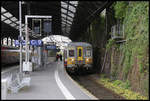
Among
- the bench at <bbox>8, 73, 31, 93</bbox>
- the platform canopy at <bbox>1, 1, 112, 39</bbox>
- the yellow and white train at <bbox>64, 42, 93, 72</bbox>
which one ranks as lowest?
the bench at <bbox>8, 73, 31, 93</bbox>

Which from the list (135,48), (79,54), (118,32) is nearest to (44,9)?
(79,54)

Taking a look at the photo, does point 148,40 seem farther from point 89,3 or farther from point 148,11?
point 89,3

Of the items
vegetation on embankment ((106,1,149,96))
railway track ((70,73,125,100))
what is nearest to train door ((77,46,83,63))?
railway track ((70,73,125,100))

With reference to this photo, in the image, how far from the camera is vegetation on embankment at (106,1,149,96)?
12.2 metres

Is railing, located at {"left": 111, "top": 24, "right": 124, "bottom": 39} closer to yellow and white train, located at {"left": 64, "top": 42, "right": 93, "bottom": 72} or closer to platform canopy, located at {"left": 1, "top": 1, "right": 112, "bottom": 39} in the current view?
platform canopy, located at {"left": 1, "top": 1, "right": 112, "bottom": 39}

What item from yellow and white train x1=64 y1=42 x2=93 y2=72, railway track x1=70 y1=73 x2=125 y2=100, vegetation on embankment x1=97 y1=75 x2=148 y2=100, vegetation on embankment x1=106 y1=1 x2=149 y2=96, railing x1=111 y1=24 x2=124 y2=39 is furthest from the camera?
yellow and white train x1=64 y1=42 x2=93 y2=72

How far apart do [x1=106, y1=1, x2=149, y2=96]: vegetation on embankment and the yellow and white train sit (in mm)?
4232

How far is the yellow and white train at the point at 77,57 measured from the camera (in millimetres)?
21984

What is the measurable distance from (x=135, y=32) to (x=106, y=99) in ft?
15.2

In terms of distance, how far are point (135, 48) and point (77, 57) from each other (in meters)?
9.07

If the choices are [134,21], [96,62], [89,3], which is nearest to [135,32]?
[134,21]

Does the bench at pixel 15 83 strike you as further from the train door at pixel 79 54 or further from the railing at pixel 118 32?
the train door at pixel 79 54

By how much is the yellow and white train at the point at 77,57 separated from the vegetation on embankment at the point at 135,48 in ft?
13.9

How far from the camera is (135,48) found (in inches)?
537
